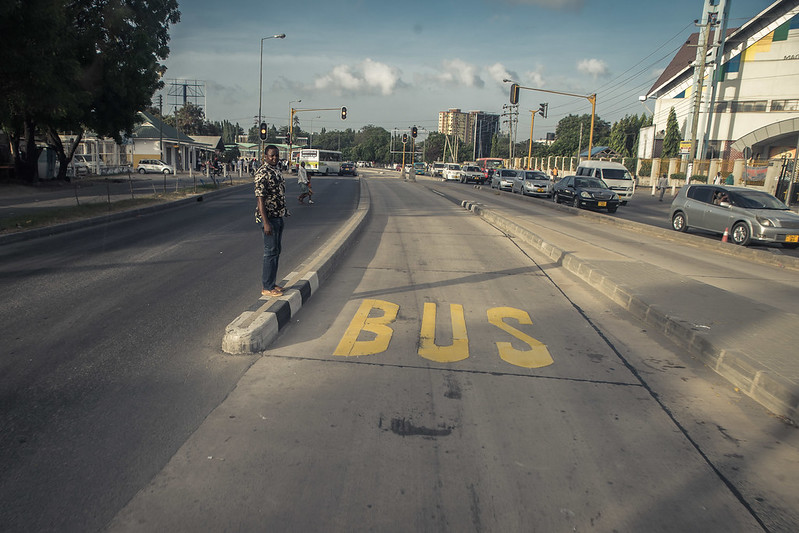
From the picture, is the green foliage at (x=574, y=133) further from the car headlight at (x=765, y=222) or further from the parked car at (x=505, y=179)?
the car headlight at (x=765, y=222)

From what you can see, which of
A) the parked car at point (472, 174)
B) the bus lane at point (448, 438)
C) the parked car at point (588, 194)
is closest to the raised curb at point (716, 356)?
the bus lane at point (448, 438)

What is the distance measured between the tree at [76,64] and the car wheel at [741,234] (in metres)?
19.1

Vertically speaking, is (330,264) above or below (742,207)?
below

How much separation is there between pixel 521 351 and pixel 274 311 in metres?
2.53

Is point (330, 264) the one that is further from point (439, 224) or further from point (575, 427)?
point (439, 224)

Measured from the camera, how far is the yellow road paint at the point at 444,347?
495 cm

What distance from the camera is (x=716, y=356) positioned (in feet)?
16.0

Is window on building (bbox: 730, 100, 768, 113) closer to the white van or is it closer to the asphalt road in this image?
the white van

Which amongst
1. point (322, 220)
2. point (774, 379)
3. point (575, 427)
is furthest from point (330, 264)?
point (322, 220)

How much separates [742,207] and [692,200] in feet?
6.25

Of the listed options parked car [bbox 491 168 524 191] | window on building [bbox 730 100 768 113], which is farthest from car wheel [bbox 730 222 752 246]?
window on building [bbox 730 100 768 113]

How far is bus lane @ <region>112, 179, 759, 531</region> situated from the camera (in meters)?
2.73

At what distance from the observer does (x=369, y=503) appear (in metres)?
2.76

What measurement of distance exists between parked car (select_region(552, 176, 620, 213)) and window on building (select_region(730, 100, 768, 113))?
3221 cm
